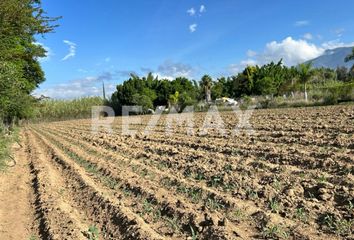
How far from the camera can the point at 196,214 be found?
612 cm

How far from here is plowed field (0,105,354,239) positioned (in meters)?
5.56

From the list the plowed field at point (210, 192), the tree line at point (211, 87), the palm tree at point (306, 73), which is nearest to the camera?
the plowed field at point (210, 192)

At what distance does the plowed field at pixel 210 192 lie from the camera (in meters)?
5.56

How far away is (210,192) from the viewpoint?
7.23m

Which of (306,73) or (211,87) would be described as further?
(211,87)

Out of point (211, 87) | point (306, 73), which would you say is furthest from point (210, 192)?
point (211, 87)

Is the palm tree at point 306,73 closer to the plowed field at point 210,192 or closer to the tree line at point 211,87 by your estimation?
the tree line at point 211,87

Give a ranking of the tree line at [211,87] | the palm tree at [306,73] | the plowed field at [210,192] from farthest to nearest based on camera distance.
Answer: the tree line at [211,87] < the palm tree at [306,73] < the plowed field at [210,192]

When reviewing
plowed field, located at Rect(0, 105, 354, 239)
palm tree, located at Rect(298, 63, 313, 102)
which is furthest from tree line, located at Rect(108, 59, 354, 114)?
plowed field, located at Rect(0, 105, 354, 239)

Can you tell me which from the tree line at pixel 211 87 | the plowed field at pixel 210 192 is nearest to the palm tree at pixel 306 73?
the tree line at pixel 211 87

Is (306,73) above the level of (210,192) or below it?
above

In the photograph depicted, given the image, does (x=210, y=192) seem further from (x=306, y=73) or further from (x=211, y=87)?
(x=211, y=87)

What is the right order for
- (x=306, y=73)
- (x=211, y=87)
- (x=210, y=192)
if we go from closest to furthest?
(x=210, y=192), (x=306, y=73), (x=211, y=87)

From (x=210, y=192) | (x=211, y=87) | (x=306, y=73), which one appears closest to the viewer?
(x=210, y=192)
